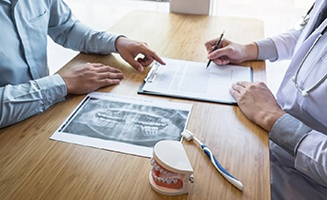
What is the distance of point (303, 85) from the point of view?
3.02ft

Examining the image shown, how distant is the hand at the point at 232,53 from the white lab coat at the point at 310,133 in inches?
6.5

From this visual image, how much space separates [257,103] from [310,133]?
0.16 metres

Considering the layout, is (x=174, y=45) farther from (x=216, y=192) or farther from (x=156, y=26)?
(x=216, y=192)

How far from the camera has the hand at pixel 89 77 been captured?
3.07 ft

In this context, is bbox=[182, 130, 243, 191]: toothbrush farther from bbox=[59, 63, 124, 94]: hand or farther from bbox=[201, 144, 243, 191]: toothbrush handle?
bbox=[59, 63, 124, 94]: hand

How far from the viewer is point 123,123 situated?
0.82 metres

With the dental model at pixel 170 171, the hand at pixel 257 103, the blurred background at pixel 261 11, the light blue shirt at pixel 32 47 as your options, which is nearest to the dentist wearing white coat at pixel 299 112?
the hand at pixel 257 103

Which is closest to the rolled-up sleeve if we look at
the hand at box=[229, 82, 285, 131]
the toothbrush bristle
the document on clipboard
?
the document on clipboard

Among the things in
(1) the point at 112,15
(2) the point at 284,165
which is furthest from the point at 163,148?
(1) the point at 112,15

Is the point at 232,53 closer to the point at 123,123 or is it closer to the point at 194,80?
the point at 194,80

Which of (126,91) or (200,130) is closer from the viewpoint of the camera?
(200,130)

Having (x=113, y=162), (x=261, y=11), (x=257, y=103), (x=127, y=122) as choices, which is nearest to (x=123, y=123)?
(x=127, y=122)

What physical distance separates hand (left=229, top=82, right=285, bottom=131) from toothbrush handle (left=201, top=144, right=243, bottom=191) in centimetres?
19

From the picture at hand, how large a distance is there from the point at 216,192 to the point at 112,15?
1.87 m
